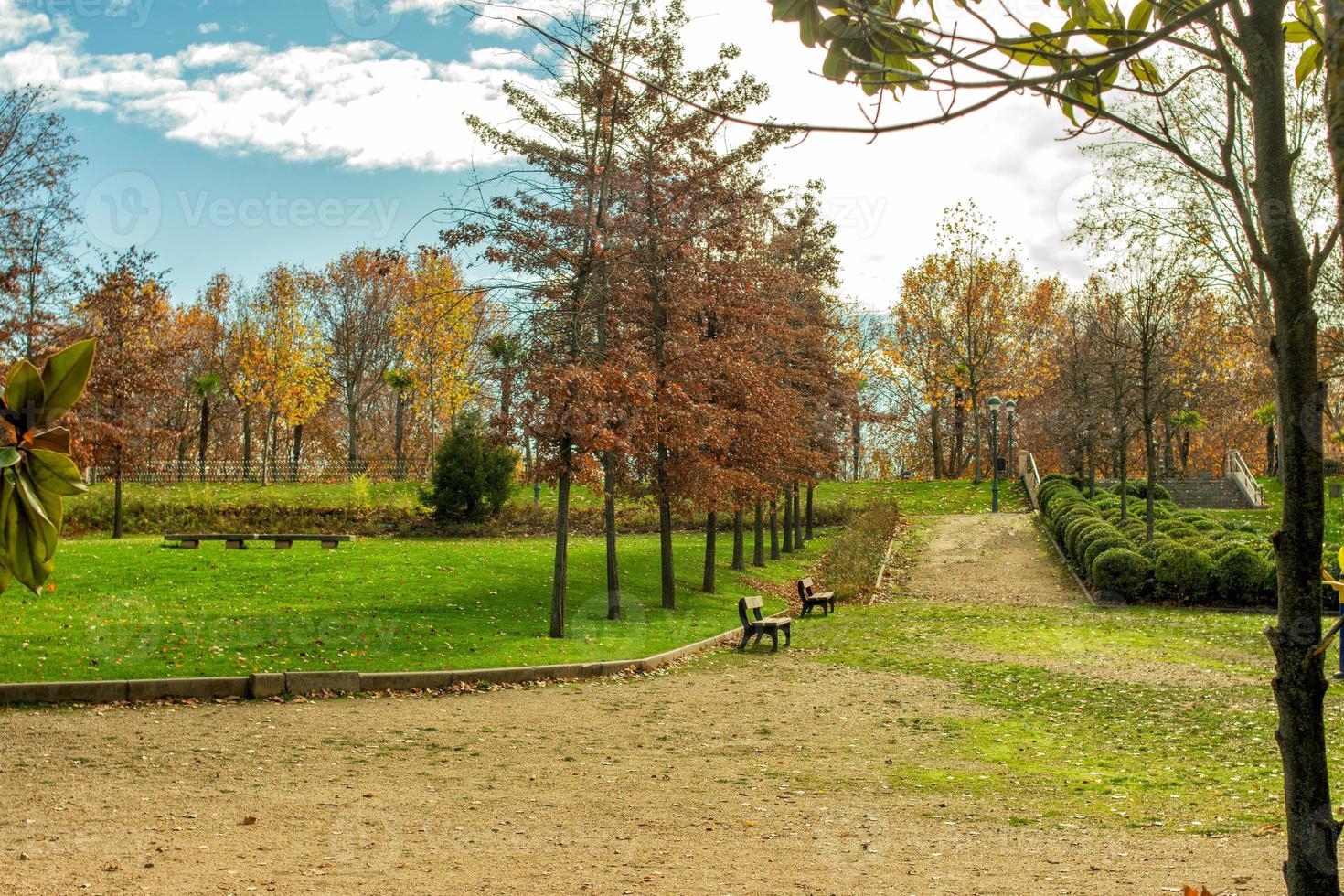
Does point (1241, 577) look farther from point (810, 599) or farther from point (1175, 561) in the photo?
point (810, 599)

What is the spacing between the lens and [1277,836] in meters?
6.73

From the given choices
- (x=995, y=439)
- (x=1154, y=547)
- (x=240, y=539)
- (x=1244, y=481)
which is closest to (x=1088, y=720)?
(x=1154, y=547)

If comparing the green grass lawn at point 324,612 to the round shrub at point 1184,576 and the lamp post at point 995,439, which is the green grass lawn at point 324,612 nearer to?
the round shrub at point 1184,576

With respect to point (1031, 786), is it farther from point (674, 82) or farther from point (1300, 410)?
point (674, 82)

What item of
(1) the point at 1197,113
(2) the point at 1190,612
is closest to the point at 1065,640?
(2) the point at 1190,612

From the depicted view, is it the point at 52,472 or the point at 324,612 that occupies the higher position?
the point at 52,472

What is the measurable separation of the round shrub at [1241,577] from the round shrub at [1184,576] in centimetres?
22

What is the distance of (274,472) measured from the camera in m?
43.1

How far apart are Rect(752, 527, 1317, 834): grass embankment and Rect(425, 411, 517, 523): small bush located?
1558 centimetres

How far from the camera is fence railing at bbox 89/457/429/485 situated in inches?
1656

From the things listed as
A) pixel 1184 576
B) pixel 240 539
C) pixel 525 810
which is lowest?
pixel 525 810

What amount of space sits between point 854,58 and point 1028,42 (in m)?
0.44

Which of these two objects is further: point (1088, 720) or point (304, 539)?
point (304, 539)

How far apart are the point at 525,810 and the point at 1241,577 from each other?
19357 millimetres
